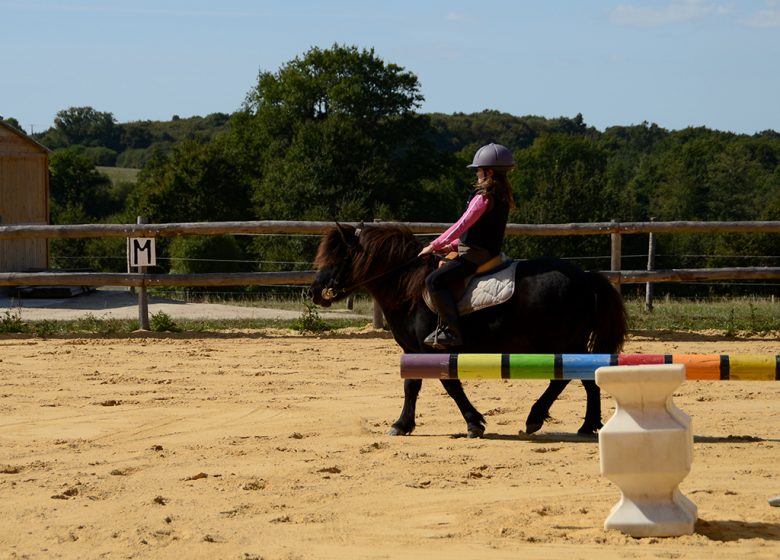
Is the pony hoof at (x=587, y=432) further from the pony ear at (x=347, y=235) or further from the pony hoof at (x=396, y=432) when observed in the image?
the pony ear at (x=347, y=235)

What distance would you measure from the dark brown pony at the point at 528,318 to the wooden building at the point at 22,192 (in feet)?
78.6

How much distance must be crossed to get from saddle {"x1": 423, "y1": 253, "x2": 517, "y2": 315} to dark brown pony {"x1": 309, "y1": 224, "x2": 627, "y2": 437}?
7cm

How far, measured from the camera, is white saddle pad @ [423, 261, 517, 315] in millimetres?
8391

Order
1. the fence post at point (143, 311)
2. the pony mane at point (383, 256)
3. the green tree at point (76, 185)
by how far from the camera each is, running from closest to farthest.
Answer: the pony mane at point (383, 256)
the fence post at point (143, 311)
the green tree at point (76, 185)

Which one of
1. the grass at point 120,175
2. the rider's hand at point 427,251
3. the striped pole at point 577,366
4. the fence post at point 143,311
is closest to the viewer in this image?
the striped pole at point 577,366

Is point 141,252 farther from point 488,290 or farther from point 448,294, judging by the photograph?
point 488,290

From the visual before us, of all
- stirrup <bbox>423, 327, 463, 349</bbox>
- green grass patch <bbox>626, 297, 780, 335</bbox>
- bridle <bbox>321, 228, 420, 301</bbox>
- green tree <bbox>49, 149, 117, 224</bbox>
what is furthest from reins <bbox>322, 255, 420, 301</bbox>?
green tree <bbox>49, 149, 117, 224</bbox>

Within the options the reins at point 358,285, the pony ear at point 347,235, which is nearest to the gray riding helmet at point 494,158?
the reins at point 358,285

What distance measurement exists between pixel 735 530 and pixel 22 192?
95.6 ft

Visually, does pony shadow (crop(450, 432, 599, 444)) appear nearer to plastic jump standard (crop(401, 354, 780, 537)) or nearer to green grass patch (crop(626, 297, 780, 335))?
plastic jump standard (crop(401, 354, 780, 537))

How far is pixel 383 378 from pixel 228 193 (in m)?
51.5

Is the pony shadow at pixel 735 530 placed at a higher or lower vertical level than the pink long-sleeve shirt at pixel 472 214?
lower

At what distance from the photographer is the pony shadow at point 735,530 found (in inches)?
211

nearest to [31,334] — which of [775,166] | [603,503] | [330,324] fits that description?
[330,324]
